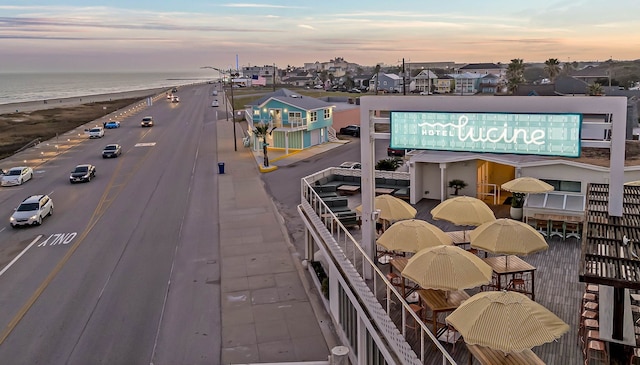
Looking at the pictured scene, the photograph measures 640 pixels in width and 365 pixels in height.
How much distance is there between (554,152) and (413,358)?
17.9 ft

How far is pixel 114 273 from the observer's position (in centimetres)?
2053

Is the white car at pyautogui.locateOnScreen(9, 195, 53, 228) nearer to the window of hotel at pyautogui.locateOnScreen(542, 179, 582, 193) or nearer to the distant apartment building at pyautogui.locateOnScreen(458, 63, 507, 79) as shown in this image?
the window of hotel at pyautogui.locateOnScreen(542, 179, 582, 193)

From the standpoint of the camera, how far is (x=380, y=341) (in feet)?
33.6

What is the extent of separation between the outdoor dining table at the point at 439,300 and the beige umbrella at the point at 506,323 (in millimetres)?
1577

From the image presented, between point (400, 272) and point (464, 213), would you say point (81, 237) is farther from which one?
point (464, 213)

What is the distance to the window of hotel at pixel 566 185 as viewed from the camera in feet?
67.0

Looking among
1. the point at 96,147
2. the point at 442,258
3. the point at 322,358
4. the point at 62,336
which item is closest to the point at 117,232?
the point at 62,336

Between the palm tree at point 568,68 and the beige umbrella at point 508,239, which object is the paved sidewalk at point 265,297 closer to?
the beige umbrella at point 508,239

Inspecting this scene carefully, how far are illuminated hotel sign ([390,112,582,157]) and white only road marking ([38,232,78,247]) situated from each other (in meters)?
18.2

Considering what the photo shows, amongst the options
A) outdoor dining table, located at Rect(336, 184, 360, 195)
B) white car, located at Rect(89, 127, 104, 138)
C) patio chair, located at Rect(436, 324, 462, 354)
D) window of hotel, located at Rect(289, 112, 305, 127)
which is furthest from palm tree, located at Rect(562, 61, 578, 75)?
patio chair, located at Rect(436, 324, 462, 354)

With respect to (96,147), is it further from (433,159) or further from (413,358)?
(413,358)

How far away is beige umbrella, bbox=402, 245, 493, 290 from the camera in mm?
10961

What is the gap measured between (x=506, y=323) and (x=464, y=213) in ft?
24.0

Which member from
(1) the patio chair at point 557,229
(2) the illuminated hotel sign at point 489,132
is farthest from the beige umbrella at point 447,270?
(1) the patio chair at point 557,229
